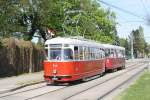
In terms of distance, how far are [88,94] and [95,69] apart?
12581 mm

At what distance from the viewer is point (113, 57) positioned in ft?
153

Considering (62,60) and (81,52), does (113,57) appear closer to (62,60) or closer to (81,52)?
(81,52)

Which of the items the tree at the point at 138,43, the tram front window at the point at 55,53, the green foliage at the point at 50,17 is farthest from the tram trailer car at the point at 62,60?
the tree at the point at 138,43

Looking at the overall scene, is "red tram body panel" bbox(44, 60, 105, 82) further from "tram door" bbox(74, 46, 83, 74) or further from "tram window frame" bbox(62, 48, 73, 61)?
"tram window frame" bbox(62, 48, 73, 61)

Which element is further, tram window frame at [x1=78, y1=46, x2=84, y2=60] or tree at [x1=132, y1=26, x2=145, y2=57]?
tree at [x1=132, y1=26, x2=145, y2=57]

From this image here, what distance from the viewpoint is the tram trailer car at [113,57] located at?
43.6 metres

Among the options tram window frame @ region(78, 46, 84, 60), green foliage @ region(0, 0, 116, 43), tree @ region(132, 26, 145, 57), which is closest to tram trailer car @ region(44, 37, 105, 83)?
tram window frame @ region(78, 46, 84, 60)

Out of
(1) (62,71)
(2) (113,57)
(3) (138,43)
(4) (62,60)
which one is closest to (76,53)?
(4) (62,60)

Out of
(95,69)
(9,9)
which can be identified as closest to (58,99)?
(95,69)

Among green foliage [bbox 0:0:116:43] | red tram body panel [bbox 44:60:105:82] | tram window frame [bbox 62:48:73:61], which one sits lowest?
red tram body panel [bbox 44:60:105:82]

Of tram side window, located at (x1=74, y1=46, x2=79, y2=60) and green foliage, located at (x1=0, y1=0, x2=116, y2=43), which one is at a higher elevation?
green foliage, located at (x1=0, y1=0, x2=116, y2=43)

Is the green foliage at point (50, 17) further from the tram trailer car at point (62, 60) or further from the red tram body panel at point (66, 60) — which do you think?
the tram trailer car at point (62, 60)

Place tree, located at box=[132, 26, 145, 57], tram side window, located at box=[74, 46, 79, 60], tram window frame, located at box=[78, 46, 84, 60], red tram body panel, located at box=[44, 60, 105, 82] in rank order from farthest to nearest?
tree, located at box=[132, 26, 145, 57] → tram window frame, located at box=[78, 46, 84, 60] → tram side window, located at box=[74, 46, 79, 60] → red tram body panel, located at box=[44, 60, 105, 82]

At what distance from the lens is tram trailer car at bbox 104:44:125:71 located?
143 feet
